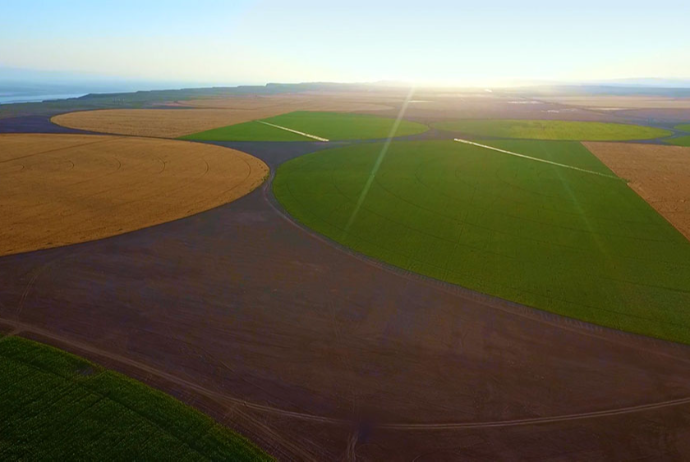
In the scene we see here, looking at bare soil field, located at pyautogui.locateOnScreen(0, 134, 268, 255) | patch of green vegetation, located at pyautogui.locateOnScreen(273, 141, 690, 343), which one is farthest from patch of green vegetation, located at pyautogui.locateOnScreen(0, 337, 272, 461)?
bare soil field, located at pyautogui.locateOnScreen(0, 134, 268, 255)

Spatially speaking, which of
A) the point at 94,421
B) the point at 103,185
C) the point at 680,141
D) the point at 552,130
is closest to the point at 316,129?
the point at 552,130

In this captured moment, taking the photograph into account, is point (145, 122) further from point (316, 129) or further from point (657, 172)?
point (657, 172)

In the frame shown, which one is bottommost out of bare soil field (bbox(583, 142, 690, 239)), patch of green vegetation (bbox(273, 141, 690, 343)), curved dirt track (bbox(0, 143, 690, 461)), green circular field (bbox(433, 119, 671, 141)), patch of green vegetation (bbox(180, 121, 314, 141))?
curved dirt track (bbox(0, 143, 690, 461))

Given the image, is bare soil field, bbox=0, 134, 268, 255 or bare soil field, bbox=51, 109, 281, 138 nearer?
bare soil field, bbox=0, 134, 268, 255

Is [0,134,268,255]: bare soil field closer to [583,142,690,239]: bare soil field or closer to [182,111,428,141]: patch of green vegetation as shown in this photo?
[182,111,428,141]: patch of green vegetation

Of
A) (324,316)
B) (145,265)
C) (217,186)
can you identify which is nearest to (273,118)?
(217,186)

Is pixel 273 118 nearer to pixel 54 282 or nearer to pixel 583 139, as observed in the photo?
pixel 583 139
